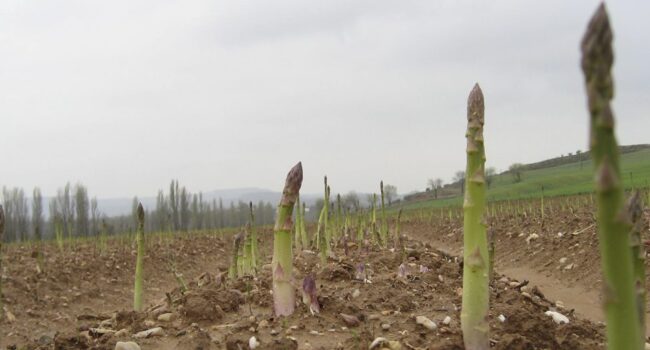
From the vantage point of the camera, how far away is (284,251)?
4.21 metres

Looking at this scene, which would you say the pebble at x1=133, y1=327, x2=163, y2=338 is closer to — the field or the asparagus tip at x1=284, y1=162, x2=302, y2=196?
the field

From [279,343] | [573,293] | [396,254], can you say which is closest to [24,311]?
[396,254]

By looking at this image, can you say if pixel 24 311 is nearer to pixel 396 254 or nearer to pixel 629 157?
pixel 396 254

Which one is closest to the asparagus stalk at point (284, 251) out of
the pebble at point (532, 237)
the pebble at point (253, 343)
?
the pebble at point (253, 343)

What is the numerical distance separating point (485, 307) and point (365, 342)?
881 mm

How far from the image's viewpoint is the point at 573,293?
30.4ft

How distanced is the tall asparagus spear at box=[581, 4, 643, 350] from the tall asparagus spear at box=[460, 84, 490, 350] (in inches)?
55.9

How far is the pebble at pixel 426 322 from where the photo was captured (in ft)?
13.1

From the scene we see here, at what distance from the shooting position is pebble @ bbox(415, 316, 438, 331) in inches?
157

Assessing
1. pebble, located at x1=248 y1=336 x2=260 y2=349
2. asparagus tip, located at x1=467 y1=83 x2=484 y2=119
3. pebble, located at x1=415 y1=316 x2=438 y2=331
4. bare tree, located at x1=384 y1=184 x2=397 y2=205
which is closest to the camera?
asparagus tip, located at x1=467 y1=83 x2=484 y2=119

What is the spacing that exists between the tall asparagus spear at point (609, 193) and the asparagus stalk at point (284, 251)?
8.63ft

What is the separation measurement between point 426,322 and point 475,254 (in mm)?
1010

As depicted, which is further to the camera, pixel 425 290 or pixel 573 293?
pixel 573 293

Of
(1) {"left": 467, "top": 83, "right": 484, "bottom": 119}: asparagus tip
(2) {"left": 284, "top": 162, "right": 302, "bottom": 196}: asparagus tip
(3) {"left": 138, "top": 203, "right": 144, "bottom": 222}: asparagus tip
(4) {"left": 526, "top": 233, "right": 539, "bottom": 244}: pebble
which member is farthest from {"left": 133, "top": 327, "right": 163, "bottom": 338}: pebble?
(4) {"left": 526, "top": 233, "right": 539, "bottom": 244}: pebble
